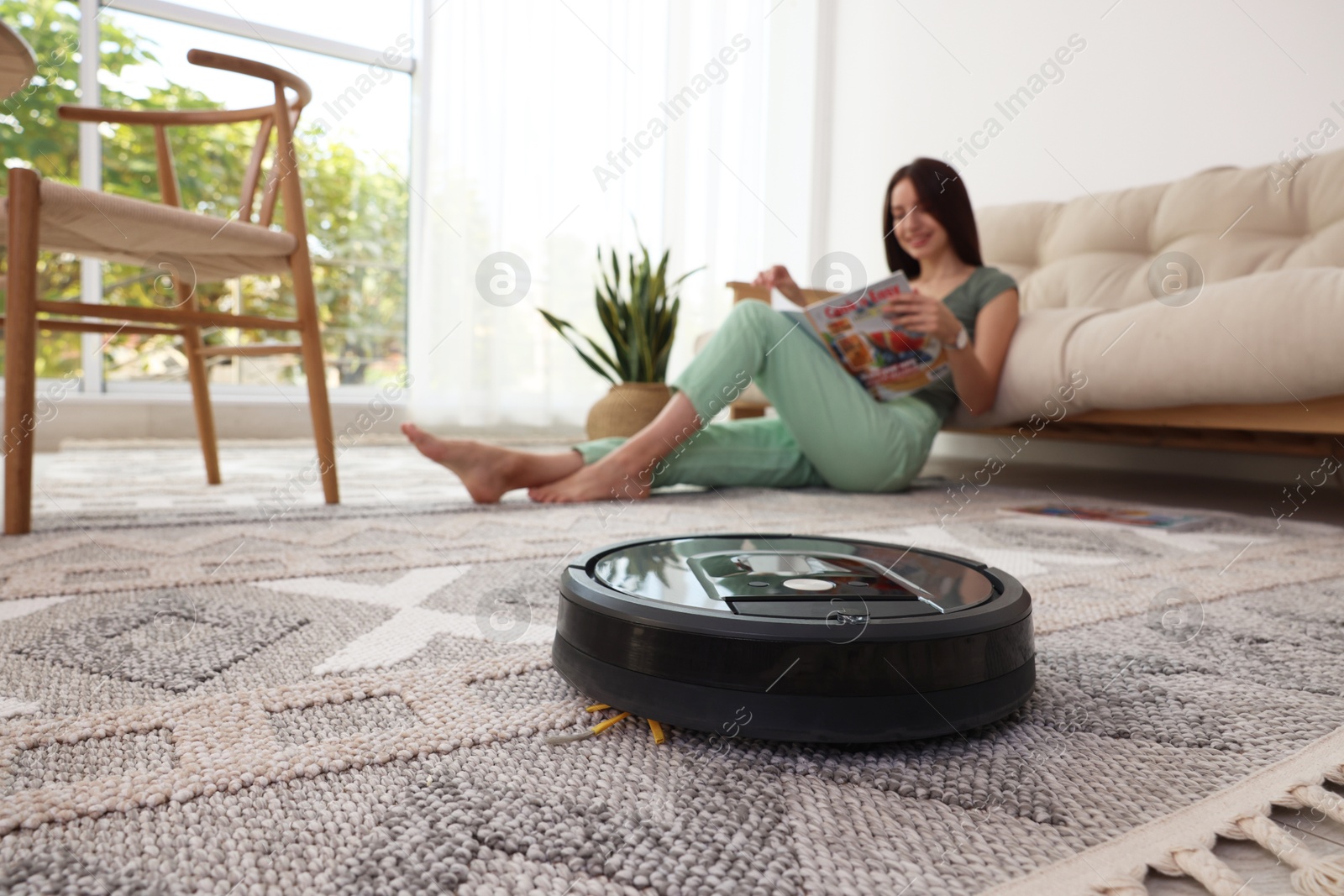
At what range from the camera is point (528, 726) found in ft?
1.57

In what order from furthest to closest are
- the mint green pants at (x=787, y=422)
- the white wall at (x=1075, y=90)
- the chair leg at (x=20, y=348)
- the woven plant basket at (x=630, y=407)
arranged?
the woven plant basket at (x=630, y=407) → the white wall at (x=1075, y=90) → the mint green pants at (x=787, y=422) → the chair leg at (x=20, y=348)

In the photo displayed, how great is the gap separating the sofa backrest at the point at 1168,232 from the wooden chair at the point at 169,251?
6.08ft

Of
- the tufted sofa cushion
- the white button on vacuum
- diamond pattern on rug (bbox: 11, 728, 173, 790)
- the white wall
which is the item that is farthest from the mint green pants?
the white wall

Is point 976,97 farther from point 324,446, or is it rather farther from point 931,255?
point 324,446

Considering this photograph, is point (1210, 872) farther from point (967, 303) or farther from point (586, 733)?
point (967, 303)

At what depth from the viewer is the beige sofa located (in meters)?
1.31

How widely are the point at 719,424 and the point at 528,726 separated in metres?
1.26

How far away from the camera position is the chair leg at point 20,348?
1.04 metres

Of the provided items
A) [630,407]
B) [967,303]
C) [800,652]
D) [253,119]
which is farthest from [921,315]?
[253,119]

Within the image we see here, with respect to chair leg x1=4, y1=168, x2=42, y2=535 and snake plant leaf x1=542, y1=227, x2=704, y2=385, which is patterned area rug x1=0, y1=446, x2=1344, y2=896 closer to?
chair leg x1=4, y1=168, x2=42, y2=535

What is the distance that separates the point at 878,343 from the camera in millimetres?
1562

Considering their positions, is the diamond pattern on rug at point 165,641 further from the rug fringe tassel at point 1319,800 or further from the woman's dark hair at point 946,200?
the woman's dark hair at point 946,200

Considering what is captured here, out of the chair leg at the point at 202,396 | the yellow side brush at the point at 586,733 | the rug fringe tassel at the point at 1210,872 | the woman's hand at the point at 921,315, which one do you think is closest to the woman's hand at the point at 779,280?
the woman's hand at the point at 921,315

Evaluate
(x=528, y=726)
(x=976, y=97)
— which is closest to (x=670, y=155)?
(x=976, y=97)
